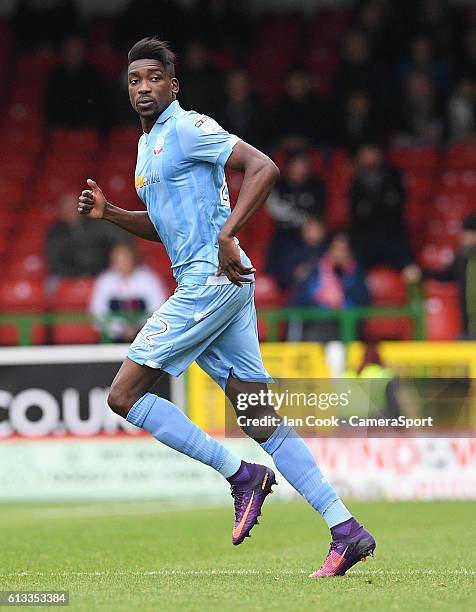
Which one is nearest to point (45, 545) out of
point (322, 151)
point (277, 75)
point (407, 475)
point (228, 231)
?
point (228, 231)

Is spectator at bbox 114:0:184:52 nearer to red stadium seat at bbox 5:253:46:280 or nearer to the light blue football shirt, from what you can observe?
red stadium seat at bbox 5:253:46:280

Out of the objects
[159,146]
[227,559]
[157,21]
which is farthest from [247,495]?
[157,21]

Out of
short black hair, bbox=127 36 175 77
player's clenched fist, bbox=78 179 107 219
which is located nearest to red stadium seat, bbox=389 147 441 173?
player's clenched fist, bbox=78 179 107 219

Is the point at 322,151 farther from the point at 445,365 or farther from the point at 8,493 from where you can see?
the point at 8,493

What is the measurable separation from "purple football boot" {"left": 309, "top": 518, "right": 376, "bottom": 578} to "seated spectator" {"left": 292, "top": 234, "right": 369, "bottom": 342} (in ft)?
22.9

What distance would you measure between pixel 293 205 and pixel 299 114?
2046mm

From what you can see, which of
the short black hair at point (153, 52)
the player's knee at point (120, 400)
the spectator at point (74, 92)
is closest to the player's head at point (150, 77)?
the short black hair at point (153, 52)

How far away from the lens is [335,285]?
13141 mm

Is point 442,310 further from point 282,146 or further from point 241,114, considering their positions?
point 241,114

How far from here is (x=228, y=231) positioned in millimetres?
5684

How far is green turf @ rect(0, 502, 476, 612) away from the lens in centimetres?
544

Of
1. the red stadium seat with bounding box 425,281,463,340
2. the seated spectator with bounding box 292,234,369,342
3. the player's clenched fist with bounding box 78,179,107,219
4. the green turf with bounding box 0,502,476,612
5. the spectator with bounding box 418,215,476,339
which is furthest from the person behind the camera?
the red stadium seat with bounding box 425,281,463,340

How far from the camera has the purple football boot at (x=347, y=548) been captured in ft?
19.7

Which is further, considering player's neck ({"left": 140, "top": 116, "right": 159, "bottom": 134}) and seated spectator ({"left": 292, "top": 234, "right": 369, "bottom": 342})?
seated spectator ({"left": 292, "top": 234, "right": 369, "bottom": 342})
